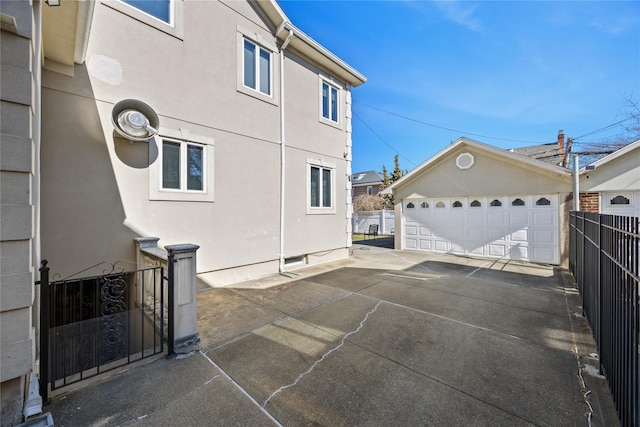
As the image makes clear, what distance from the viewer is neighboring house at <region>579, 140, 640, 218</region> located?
7223 millimetres

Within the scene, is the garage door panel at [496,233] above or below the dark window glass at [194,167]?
below

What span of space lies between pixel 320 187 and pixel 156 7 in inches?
231

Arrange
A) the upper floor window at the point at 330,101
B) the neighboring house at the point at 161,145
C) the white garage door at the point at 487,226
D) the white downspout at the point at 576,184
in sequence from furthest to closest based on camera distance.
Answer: the upper floor window at the point at 330,101, the white garage door at the point at 487,226, the white downspout at the point at 576,184, the neighboring house at the point at 161,145

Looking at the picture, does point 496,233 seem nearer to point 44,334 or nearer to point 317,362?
point 317,362

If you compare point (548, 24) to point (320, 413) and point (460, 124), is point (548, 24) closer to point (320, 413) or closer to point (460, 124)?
point (460, 124)

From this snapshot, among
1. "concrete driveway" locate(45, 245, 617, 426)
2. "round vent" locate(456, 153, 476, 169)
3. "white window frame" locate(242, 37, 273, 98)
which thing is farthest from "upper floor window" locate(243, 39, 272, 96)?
"round vent" locate(456, 153, 476, 169)

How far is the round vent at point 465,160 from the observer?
985 cm

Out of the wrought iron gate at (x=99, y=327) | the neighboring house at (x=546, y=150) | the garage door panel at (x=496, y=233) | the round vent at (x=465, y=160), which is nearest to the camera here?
the wrought iron gate at (x=99, y=327)

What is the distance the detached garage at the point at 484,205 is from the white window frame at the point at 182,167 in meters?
8.43

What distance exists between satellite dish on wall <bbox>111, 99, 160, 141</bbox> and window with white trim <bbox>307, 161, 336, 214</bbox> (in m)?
4.46

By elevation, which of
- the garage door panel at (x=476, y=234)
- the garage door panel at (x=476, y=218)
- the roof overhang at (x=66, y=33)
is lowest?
the garage door panel at (x=476, y=234)

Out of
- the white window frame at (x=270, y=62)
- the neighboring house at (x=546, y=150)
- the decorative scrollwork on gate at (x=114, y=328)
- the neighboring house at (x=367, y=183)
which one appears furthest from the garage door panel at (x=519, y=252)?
the neighboring house at (x=367, y=183)

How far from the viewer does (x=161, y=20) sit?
17.3 ft

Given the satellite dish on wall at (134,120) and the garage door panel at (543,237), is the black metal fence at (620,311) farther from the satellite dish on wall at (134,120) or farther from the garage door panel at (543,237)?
the garage door panel at (543,237)
